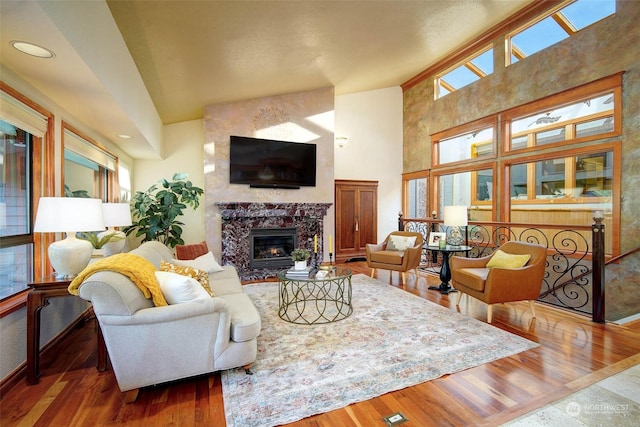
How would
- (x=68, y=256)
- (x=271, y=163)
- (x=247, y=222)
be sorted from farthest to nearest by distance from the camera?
(x=271, y=163), (x=247, y=222), (x=68, y=256)

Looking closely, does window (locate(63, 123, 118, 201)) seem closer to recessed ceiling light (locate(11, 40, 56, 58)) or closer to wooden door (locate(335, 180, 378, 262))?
recessed ceiling light (locate(11, 40, 56, 58))

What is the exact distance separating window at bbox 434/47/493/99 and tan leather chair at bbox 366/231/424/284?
3518 millimetres

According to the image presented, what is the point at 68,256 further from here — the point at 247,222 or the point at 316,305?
the point at 247,222

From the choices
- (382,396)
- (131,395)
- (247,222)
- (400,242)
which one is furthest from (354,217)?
(131,395)

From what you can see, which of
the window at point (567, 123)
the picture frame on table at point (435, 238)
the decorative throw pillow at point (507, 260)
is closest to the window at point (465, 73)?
the window at point (567, 123)

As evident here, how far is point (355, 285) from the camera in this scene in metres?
4.47

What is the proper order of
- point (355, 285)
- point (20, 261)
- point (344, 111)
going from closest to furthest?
point (20, 261), point (355, 285), point (344, 111)

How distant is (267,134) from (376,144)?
289 centimetres

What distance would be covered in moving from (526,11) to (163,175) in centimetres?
695

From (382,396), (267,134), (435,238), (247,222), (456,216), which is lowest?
(382,396)

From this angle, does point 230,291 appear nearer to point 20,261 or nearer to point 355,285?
point 20,261

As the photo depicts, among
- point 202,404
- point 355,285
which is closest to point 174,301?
point 202,404

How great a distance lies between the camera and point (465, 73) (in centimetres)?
598

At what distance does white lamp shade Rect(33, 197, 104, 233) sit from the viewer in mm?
2027
